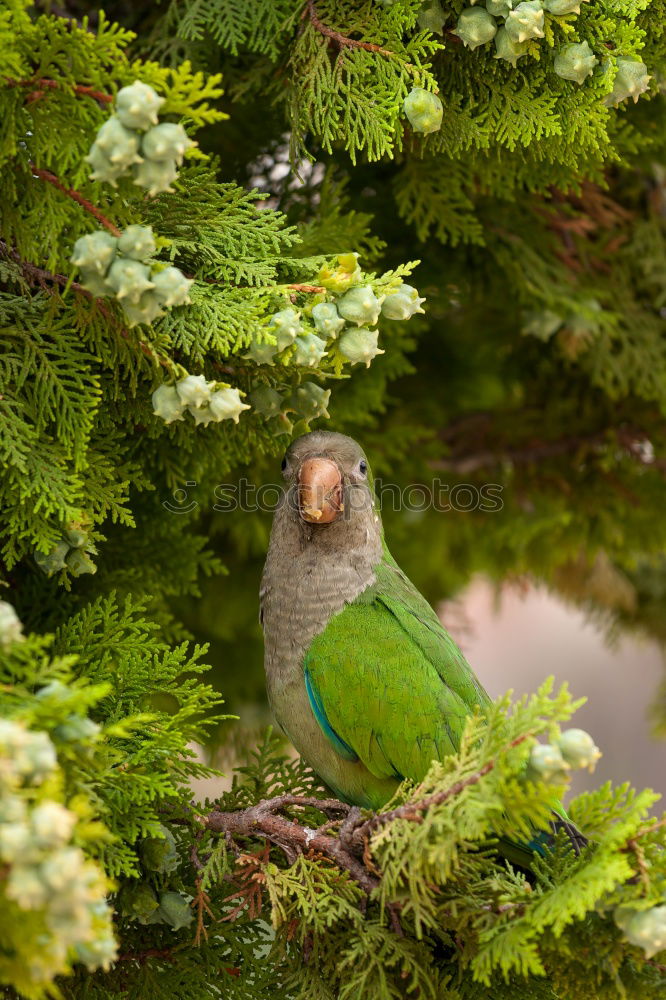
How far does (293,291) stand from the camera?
143cm

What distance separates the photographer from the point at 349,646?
192cm

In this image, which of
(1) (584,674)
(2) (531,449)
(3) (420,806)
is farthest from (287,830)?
(1) (584,674)

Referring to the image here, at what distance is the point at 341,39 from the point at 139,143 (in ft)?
2.08

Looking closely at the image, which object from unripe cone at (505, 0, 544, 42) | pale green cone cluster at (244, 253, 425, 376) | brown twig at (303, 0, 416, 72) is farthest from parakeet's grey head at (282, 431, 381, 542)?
unripe cone at (505, 0, 544, 42)

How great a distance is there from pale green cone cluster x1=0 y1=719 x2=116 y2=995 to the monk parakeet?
0.95 meters

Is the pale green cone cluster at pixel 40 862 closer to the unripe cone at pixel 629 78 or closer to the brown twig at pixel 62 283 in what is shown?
the brown twig at pixel 62 283

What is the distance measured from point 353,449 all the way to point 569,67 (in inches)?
34.3

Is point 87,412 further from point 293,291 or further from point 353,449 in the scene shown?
point 353,449

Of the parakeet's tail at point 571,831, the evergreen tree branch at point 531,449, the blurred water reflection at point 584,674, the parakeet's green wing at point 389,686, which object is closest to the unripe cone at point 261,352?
Answer: the parakeet's green wing at point 389,686

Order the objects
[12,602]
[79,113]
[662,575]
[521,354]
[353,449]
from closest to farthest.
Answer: [79,113]
[12,602]
[353,449]
[521,354]
[662,575]

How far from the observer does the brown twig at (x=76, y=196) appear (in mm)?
1225

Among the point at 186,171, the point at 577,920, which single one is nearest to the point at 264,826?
the point at 577,920

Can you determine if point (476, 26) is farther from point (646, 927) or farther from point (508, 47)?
point (646, 927)

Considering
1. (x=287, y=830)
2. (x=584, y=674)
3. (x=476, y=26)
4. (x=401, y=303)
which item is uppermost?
(x=476, y=26)
